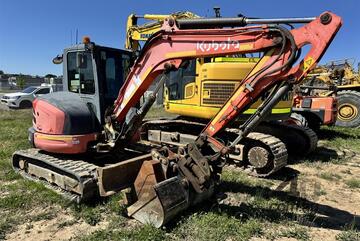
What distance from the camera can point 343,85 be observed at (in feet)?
50.4

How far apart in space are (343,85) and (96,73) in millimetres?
12881

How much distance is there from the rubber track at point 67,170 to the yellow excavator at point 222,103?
2.64 meters

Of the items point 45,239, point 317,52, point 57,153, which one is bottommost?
point 45,239

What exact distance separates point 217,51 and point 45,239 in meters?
3.32

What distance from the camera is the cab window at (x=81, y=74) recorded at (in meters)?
6.05

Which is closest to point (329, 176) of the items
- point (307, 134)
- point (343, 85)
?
point (307, 134)

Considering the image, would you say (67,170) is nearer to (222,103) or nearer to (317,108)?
(222,103)

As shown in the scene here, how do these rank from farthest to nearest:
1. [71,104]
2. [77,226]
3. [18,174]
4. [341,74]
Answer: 1. [341,74]
2. [18,174]
3. [71,104]
4. [77,226]

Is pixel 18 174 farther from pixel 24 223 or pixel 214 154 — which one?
pixel 214 154

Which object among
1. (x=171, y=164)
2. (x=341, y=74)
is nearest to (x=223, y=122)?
(x=171, y=164)

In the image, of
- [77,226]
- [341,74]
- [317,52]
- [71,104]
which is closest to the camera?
[317,52]

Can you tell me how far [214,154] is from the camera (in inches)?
191

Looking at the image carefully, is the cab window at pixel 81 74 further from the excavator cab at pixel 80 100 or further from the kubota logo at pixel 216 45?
the kubota logo at pixel 216 45

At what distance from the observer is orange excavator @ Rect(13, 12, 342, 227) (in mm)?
4402
